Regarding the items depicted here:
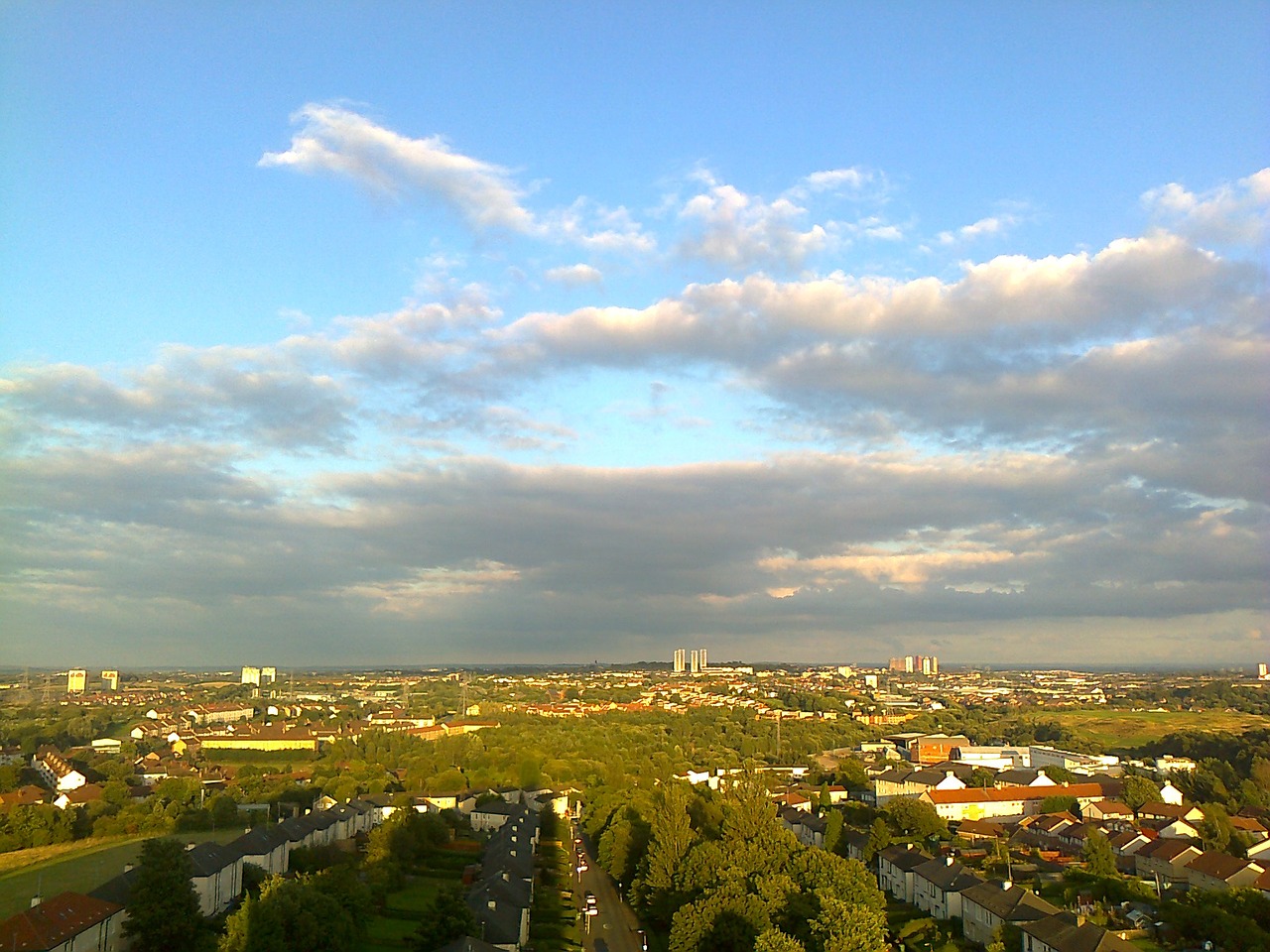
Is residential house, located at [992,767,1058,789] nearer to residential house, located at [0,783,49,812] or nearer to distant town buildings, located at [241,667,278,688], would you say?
residential house, located at [0,783,49,812]

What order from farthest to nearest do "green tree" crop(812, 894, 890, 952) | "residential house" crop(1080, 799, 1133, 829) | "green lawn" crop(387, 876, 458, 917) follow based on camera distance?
"residential house" crop(1080, 799, 1133, 829) → "green lawn" crop(387, 876, 458, 917) → "green tree" crop(812, 894, 890, 952)

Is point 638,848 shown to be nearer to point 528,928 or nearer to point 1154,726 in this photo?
point 528,928

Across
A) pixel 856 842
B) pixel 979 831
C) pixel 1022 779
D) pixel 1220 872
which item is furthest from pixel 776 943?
pixel 1022 779

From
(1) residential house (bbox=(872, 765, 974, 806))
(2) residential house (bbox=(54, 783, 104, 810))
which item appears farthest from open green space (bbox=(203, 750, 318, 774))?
(1) residential house (bbox=(872, 765, 974, 806))

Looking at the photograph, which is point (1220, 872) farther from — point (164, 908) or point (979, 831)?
point (164, 908)

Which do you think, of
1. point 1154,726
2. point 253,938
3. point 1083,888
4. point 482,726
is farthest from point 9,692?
point 1154,726
